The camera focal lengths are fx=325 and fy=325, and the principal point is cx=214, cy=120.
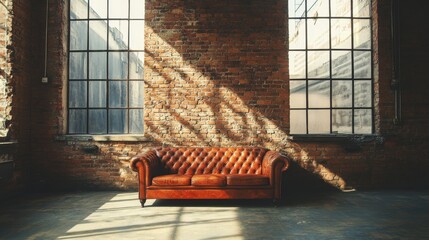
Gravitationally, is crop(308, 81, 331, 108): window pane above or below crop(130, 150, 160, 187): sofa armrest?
above

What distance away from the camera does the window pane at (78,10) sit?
256 inches

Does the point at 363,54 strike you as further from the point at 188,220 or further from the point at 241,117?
the point at 188,220

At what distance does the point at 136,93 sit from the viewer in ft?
21.2

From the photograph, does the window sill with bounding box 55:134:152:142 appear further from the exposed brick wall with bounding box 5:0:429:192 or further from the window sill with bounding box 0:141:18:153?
the window sill with bounding box 0:141:18:153

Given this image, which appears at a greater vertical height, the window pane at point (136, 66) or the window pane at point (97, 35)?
the window pane at point (97, 35)

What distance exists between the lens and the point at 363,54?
257 inches

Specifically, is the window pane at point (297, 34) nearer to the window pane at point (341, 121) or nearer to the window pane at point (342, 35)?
the window pane at point (342, 35)

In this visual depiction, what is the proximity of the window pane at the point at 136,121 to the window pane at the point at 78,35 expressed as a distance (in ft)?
5.50

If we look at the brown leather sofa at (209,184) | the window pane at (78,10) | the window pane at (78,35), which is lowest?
the brown leather sofa at (209,184)

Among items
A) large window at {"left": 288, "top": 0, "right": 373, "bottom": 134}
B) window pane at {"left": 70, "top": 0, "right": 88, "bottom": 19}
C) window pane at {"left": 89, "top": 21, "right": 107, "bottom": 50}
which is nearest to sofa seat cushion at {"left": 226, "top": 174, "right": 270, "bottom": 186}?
large window at {"left": 288, "top": 0, "right": 373, "bottom": 134}

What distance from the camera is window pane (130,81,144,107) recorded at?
645 centimetres

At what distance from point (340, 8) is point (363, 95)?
183cm

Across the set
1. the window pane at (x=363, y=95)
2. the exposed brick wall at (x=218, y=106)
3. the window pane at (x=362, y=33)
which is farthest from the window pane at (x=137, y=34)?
the window pane at (x=363, y=95)

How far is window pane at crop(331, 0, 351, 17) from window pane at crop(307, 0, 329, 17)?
137 mm
